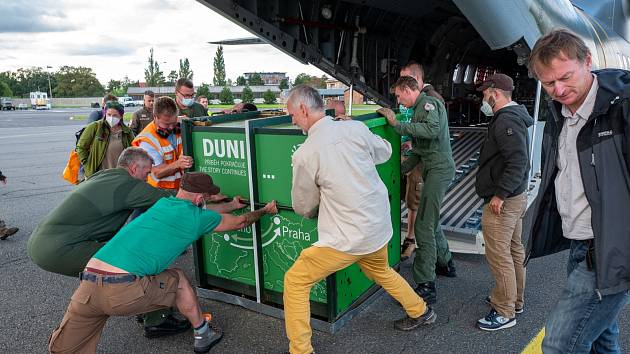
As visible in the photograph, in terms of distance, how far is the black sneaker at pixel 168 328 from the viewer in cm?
340

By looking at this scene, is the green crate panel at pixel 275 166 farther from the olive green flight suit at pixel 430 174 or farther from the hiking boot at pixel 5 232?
the hiking boot at pixel 5 232

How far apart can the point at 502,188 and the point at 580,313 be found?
1429 millimetres

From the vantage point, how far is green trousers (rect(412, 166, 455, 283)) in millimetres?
3832

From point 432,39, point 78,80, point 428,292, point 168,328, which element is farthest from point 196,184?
point 78,80

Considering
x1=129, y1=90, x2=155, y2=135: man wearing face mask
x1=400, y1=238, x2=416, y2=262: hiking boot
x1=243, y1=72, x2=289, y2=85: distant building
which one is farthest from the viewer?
x1=243, y1=72, x2=289, y2=85: distant building

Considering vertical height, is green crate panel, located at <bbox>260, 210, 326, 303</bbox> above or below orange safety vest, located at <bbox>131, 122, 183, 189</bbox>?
below

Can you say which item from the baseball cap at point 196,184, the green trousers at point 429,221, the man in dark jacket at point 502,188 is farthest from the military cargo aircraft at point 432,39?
the baseball cap at point 196,184

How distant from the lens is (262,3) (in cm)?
609

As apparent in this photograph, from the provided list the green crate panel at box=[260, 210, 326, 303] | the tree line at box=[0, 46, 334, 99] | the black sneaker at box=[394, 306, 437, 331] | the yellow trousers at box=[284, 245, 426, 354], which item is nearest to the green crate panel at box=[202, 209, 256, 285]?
the green crate panel at box=[260, 210, 326, 303]

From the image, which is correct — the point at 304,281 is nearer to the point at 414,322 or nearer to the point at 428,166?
the point at 414,322

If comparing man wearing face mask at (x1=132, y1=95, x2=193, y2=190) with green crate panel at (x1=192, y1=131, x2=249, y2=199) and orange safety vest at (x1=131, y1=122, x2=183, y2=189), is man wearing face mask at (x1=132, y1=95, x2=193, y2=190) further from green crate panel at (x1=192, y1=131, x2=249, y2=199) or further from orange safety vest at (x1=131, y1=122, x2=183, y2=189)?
green crate panel at (x1=192, y1=131, x2=249, y2=199)

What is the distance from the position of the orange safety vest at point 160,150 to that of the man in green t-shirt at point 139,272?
1356mm

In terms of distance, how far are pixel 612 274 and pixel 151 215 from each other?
98.8 inches

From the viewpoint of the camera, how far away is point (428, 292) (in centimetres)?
381
